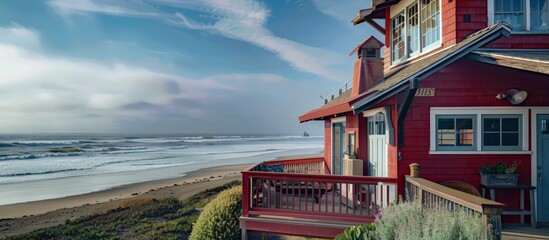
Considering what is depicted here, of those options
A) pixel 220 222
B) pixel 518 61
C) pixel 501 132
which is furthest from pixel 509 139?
pixel 220 222

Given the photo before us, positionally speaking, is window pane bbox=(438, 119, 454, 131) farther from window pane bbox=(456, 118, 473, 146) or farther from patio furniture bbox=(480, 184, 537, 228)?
patio furniture bbox=(480, 184, 537, 228)

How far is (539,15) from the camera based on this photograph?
711 centimetres

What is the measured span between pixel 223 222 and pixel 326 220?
9.44 feet

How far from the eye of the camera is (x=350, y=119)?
9.34 m

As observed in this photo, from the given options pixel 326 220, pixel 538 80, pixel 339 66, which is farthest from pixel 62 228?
pixel 339 66

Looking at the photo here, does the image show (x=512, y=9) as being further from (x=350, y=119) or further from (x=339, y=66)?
(x=339, y=66)

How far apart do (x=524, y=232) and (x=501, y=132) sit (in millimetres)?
1724

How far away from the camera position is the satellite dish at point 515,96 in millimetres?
5973

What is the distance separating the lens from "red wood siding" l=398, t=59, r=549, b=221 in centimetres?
621

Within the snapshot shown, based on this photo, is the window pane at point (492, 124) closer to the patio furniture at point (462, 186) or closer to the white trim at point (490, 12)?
the patio furniture at point (462, 186)

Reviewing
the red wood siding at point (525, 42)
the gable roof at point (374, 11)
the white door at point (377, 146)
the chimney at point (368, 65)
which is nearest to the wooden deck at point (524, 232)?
the white door at point (377, 146)

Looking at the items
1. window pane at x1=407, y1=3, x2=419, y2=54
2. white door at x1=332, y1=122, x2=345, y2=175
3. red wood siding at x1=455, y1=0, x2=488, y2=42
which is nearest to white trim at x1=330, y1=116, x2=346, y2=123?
white door at x1=332, y1=122, x2=345, y2=175

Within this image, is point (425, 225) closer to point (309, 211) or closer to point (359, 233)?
point (359, 233)

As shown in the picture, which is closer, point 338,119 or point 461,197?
point 461,197
